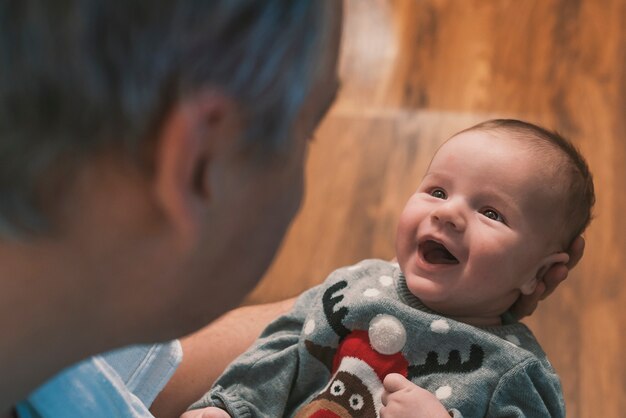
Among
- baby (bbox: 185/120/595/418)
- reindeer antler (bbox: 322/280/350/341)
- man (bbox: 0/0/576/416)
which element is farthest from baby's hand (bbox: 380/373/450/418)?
man (bbox: 0/0/576/416)

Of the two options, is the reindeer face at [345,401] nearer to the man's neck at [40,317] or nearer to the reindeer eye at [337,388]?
the reindeer eye at [337,388]

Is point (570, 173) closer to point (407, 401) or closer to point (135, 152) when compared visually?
point (407, 401)

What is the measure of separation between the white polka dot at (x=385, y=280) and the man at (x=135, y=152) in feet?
1.87

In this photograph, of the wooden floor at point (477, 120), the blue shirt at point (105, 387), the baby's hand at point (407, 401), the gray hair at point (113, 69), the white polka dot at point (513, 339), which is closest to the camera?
the gray hair at point (113, 69)

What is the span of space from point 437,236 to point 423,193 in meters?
0.09

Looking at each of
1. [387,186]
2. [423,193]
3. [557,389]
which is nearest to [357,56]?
[387,186]

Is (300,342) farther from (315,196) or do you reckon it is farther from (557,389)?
(315,196)

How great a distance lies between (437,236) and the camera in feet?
3.40

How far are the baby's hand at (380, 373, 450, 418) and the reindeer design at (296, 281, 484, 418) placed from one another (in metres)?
0.04

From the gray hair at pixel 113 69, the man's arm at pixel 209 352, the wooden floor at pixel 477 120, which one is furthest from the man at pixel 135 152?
the wooden floor at pixel 477 120

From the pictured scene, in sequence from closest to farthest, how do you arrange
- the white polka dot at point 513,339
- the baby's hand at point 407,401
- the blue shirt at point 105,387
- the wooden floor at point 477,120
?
the blue shirt at point 105,387
the baby's hand at point 407,401
the white polka dot at point 513,339
the wooden floor at point 477,120

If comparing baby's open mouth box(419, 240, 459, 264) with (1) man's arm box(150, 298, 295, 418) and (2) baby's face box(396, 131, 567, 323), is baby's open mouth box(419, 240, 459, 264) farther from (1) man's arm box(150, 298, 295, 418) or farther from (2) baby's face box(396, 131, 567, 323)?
(1) man's arm box(150, 298, 295, 418)

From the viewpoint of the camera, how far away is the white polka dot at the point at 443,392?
986 millimetres

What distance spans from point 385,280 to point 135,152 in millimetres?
693
